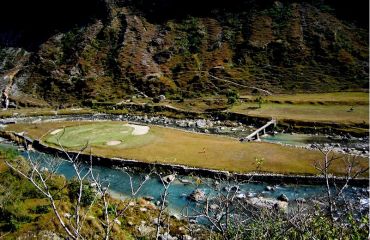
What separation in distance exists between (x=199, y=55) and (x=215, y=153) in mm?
110323

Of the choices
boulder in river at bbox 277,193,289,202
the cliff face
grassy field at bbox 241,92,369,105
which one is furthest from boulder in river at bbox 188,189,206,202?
the cliff face

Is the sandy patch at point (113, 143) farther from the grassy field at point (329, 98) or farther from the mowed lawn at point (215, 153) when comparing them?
the grassy field at point (329, 98)

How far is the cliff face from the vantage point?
15125 cm

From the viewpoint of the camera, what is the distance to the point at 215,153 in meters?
66.2

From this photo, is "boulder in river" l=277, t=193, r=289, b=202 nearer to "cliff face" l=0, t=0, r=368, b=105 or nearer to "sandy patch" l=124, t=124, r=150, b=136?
"sandy patch" l=124, t=124, r=150, b=136

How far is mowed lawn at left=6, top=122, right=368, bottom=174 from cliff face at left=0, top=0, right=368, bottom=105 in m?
69.7

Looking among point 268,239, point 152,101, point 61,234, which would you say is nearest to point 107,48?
point 152,101

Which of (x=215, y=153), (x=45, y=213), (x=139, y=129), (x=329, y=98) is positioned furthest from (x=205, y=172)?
(x=329, y=98)

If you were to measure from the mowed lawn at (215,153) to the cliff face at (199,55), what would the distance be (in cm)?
6967

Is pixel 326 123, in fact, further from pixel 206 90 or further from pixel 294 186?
pixel 206 90

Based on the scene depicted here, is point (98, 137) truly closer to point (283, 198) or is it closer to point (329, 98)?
point (283, 198)

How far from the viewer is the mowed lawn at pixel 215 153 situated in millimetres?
57969

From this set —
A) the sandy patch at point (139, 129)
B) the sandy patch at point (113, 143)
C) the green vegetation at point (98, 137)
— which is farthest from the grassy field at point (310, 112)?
the sandy patch at point (113, 143)

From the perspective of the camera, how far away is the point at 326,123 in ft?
289
